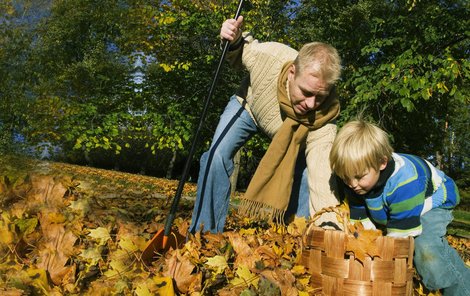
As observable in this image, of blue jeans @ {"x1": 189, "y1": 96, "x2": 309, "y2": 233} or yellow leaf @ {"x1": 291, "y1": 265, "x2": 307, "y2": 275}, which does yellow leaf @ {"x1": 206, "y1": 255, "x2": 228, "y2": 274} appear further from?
blue jeans @ {"x1": 189, "y1": 96, "x2": 309, "y2": 233}

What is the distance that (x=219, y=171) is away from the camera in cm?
287

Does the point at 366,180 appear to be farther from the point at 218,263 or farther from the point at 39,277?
the point at 39,277

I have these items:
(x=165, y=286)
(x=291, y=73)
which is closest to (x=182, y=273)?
(x=165, y=286)

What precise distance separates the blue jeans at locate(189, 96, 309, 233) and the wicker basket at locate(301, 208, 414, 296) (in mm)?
997

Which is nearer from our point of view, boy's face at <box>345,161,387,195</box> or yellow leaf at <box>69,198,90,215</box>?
boy's face at <box>345,161,387,195</box>

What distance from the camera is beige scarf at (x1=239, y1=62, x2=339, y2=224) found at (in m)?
2.75

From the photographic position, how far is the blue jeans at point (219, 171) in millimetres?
2838

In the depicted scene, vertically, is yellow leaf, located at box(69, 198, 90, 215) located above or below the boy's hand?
below

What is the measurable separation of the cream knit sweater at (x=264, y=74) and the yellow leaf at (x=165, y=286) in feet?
5.01

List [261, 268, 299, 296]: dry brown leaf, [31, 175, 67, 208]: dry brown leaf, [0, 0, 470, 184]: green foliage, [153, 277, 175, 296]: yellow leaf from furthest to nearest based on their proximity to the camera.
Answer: [0, 0, 470, 184]: green foliage
[31, 175, 67, 208]: dry brown leaf
[261, 268, 299, 296]: dry brown leaf
[153, 277, 175, 296]: yellow leaf

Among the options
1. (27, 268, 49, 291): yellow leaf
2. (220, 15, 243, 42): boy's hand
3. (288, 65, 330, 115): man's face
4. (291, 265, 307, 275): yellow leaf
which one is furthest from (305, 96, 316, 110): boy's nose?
(27, 268, 49, 291): yellow leaf

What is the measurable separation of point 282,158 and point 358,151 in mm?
687

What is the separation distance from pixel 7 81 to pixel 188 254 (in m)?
4.06

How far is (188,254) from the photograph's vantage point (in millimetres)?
1926
